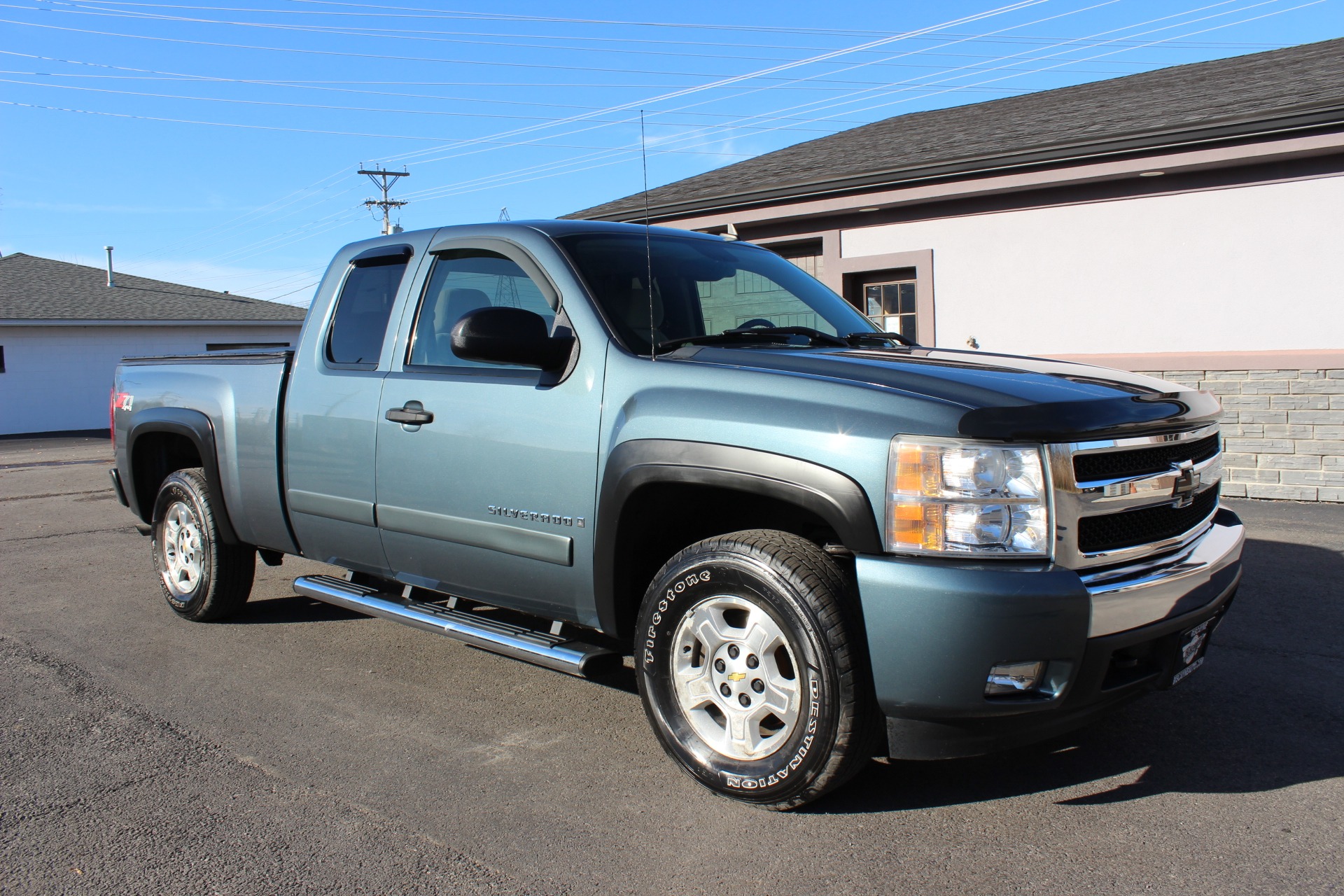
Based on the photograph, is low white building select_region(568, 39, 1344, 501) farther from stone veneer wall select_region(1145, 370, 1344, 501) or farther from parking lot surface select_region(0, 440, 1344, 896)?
parking lot surface select_region(0, 440, 1344, 896)

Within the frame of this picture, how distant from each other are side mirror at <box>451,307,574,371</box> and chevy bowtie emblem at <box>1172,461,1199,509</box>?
213 cm

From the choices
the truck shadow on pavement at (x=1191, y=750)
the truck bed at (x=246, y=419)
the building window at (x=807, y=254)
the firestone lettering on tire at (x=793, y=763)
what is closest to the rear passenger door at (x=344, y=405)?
the truck bed at (x=246, y=419)

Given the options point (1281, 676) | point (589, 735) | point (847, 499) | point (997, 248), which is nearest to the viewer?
point (847, 499)

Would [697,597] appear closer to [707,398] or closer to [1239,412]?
[707,398]

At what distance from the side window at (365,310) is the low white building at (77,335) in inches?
900

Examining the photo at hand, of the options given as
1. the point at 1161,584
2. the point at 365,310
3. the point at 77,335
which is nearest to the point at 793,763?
the point at 1161,584

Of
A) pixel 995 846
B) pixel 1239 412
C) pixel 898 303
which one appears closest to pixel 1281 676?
pixel 995 846

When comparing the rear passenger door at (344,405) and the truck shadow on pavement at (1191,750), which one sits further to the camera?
the rear passenger door at (344,405)

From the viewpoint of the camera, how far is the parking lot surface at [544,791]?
9.64ft

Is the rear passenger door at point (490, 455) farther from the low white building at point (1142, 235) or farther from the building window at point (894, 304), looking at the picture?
the building window at point (894, 304)

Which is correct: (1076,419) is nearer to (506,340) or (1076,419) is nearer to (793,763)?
(793,763)

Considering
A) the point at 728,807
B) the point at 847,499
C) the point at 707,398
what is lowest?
the point at 728,807

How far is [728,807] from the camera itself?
3387 mm

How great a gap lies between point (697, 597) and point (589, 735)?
979 mm
